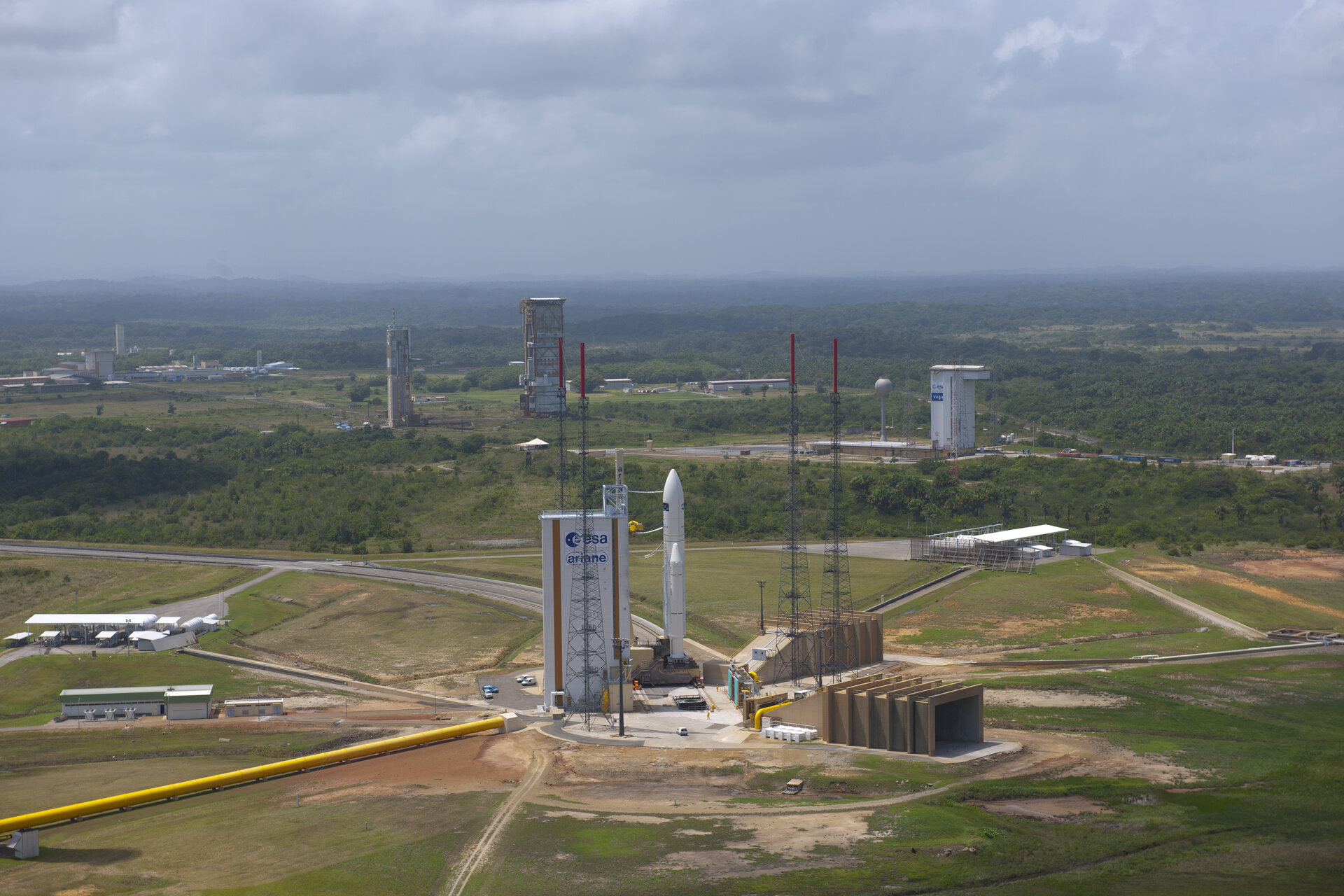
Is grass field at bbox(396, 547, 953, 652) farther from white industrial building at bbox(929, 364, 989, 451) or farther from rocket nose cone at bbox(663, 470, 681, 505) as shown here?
white industrial building at bbox(929, 364, 989, 451)

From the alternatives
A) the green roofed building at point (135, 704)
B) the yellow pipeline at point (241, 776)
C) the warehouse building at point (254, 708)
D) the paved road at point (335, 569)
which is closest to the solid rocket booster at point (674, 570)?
the paved road at point (335, 569)

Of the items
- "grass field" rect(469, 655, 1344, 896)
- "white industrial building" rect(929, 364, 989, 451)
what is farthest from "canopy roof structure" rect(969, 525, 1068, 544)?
"white industrial building" rect(929, 364, 989, 451)

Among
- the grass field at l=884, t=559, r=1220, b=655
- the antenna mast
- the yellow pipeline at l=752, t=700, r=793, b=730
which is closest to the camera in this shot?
the yellow pipeline at l=752, t=700, r=793, b=730

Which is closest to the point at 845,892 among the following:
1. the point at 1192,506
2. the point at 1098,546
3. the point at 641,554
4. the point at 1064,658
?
the point at 1064,658

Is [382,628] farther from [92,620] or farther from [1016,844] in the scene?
[1016,844]

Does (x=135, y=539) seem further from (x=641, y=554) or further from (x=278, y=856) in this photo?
(x=278, y=856)

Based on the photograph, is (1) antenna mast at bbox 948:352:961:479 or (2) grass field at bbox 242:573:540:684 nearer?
(2) grass field at bbox 242:573:540:684
